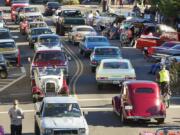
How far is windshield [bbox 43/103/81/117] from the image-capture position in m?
24.4

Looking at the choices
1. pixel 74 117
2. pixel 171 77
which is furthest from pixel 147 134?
pixel 171 77

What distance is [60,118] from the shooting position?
79.2 ft

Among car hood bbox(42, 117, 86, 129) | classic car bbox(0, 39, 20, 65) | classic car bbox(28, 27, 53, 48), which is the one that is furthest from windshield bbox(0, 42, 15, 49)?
car hood bbox(42, 117, 86, 129)

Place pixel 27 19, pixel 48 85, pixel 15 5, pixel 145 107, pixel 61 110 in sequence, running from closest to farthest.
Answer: pixel 61 110 < pixel 145 107 < pixel 48 85 < pixel 27 19 < pixel 15 5

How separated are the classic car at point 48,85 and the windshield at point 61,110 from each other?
7.56 metres

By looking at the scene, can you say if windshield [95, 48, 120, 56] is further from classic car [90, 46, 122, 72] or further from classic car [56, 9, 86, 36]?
classic car [56, 9, 86, 36]

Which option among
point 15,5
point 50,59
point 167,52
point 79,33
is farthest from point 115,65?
point 15,5

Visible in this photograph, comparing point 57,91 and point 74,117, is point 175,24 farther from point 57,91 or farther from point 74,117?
point 74,117

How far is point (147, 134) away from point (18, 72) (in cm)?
2307

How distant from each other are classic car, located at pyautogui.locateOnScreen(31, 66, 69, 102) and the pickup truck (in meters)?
6.83

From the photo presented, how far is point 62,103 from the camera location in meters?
24.8

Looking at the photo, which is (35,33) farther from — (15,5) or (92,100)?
(15,5)

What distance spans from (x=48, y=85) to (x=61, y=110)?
26.9 ft

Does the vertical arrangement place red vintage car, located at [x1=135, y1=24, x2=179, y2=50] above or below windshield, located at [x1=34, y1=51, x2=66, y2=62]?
below
